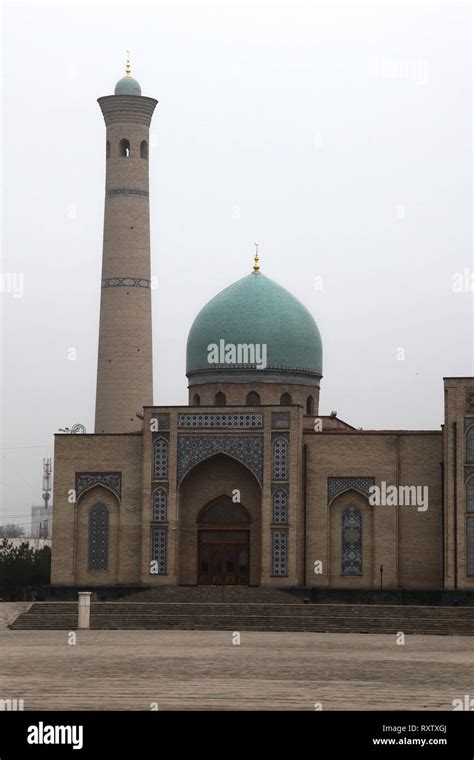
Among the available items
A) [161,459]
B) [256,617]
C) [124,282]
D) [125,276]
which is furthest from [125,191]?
[256,617]

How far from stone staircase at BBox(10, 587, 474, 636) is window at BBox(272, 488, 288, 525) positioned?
3.21m

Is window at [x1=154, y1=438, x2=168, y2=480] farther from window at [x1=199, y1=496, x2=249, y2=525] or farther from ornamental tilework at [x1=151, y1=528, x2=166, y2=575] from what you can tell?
window at [x1=199, y1=496, x2=249, y2=525]

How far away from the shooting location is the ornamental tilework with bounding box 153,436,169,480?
4003 centimetres

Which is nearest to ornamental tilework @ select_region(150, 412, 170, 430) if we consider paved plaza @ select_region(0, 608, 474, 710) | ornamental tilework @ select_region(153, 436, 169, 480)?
ornamental tilework @ select_region(153, 436, 169, 480)

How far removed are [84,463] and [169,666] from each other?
18943mm

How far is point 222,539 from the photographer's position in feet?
134

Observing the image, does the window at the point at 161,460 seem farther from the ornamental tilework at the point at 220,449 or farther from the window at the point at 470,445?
the window at the point at 470,445

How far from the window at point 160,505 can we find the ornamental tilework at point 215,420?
1798mm

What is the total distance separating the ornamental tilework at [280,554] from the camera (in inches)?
1542

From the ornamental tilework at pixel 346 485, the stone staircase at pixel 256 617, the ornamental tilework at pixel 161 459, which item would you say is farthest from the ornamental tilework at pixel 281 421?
the stone staircase at pixel 256 617

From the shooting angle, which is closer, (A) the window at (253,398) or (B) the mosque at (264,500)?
(B) the mosque at (264,500)

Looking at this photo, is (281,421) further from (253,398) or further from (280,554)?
(253,398)

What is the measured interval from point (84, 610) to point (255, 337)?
13.0m
